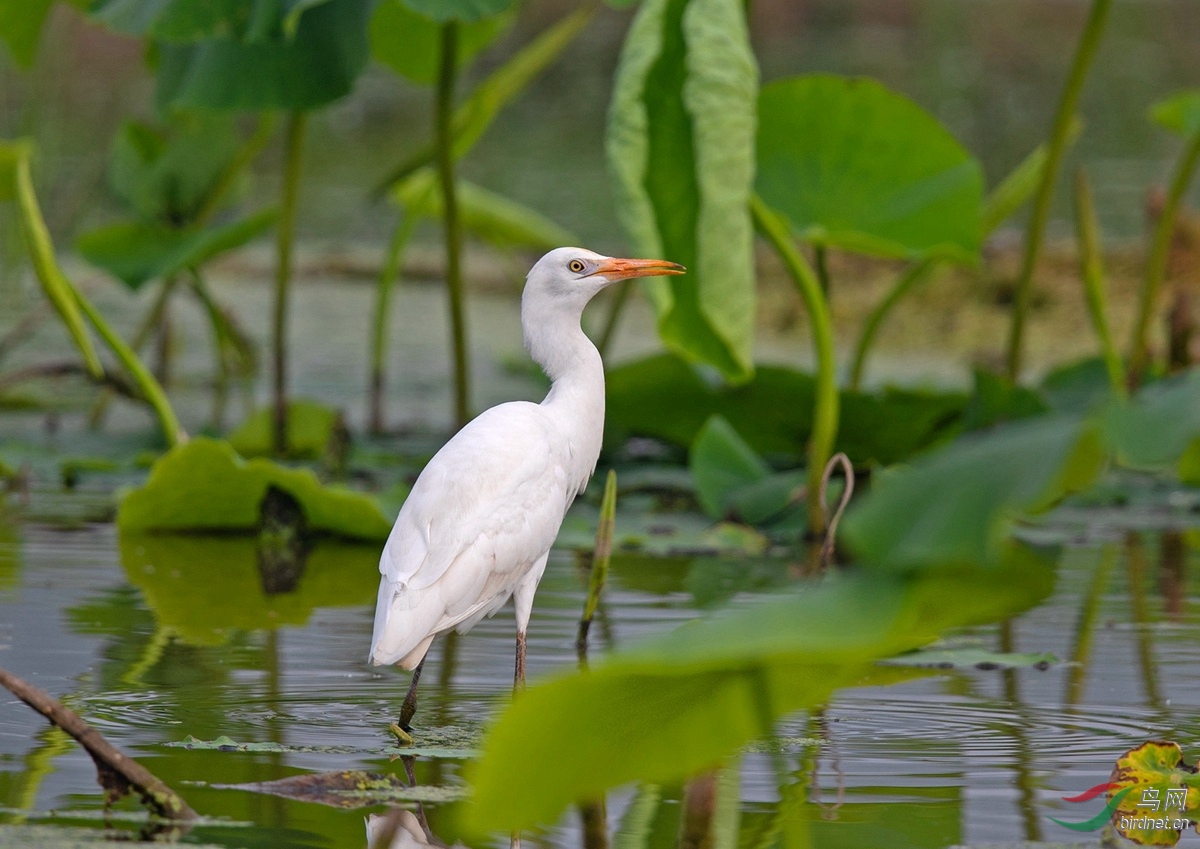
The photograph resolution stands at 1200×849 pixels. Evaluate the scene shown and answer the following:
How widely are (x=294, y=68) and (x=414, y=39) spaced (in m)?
0.88

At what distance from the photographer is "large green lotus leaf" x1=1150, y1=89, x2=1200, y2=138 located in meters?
4.95

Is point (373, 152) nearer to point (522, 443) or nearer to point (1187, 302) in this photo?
point (1187, 302)

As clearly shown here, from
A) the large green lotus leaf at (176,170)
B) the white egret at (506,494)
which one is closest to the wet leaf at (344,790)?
the white egret at (506,494)

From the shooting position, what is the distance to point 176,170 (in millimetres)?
5621

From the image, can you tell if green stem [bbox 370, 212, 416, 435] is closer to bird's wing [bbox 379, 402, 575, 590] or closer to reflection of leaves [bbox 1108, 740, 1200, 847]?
bird's wing [bbox 379, 402, 575, 590]

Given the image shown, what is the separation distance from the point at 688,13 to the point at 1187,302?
8.15 ft

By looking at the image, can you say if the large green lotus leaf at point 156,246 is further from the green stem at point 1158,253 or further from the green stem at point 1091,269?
the green stem at point 1158,253

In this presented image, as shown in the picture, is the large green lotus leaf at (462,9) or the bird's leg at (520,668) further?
the large green lotus leaf at (462,9)

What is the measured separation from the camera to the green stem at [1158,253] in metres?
5.08

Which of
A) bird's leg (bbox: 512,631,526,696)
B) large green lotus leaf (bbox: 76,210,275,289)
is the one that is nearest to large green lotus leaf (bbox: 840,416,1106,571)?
bird's leg (bbox: 512,631,526,696)

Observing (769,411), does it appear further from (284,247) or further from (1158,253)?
(284,247)

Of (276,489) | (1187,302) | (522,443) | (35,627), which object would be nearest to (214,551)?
(276,489)

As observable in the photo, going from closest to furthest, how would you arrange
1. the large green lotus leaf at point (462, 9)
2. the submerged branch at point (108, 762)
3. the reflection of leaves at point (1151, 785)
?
1. the submerged branch at point (108, 762)
2. the reflection of leaves at point (1151, 785)
3. the large green lotus leaf at point (462, 9)

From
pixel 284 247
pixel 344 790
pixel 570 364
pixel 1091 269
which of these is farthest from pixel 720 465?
pixel 344 790
